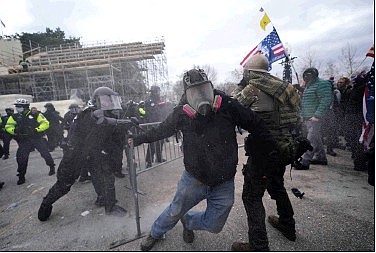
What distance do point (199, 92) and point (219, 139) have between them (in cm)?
46

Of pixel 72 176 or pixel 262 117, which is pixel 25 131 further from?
pixel 262 117

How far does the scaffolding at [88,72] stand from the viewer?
23641 millimetres

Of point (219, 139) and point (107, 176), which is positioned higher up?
point (219, 139)

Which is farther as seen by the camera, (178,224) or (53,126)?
(53,126)

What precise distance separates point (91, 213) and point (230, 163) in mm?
2652

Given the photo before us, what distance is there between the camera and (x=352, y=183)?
13.3ft

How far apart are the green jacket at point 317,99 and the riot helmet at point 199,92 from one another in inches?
135

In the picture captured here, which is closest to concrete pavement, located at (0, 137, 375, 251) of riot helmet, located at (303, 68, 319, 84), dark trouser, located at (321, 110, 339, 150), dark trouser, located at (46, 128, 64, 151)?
dark trouser, located at (321, 110, 339, 150)

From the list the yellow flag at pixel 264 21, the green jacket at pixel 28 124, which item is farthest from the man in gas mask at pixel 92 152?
the yellow flag at pixel 264 21

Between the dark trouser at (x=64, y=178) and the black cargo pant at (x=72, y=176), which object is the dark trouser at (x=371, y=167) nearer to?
the black cargo pant at (x=72, y=176)

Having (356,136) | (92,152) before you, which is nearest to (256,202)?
(92,152)

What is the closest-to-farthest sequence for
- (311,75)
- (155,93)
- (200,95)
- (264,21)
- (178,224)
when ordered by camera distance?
(200,95) < (178,224) < (311,75) < (264,21) < (155,93)

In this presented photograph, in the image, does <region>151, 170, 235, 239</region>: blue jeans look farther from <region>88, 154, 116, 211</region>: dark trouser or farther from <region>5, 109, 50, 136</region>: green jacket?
<region>5, 109, 50, 136</region>: green jacket

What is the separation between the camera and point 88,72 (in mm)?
24406
